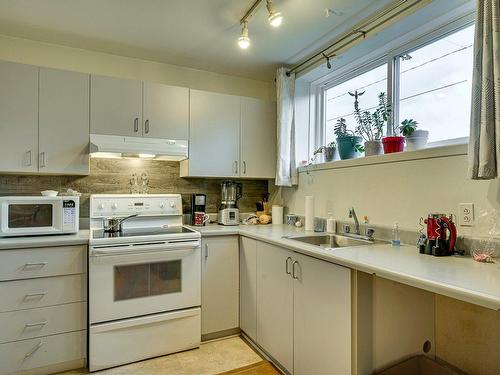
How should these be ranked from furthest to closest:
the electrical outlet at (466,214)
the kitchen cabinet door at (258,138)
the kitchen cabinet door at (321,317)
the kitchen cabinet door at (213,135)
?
the kitchen cabinet door at (258,138) → the kitchen cabinet door at (213,135) → the electrical outlet at (466,214) → the kitchen cabinet door at (321,317)

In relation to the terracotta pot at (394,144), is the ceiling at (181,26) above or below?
above

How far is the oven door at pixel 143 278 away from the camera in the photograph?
208 centimetres


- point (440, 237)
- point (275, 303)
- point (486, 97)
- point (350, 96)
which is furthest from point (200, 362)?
point (350, 96)

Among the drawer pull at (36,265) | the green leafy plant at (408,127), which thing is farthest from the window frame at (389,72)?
the drawer pull at (36,265)

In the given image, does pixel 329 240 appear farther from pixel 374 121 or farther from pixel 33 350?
pixel 33 350

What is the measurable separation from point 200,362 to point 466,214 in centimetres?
193

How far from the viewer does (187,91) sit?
2.77 meters

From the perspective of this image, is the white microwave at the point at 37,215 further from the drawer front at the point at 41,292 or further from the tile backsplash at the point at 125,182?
the tile backsplash at the point at 125,182

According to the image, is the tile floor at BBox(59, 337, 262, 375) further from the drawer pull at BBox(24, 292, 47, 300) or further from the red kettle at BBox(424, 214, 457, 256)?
the red kettle at BBox(424, 214, 457, 256)

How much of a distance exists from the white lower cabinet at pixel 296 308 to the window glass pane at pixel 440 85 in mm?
1188

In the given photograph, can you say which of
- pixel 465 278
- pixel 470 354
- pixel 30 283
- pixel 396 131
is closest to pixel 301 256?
pixel 465 278

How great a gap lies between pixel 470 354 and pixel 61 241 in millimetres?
2441

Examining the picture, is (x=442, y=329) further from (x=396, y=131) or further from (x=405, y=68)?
(x=405, y=68)

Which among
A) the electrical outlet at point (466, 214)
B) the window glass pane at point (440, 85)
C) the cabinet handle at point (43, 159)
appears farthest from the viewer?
the cabinet handle at point (43, 159)
